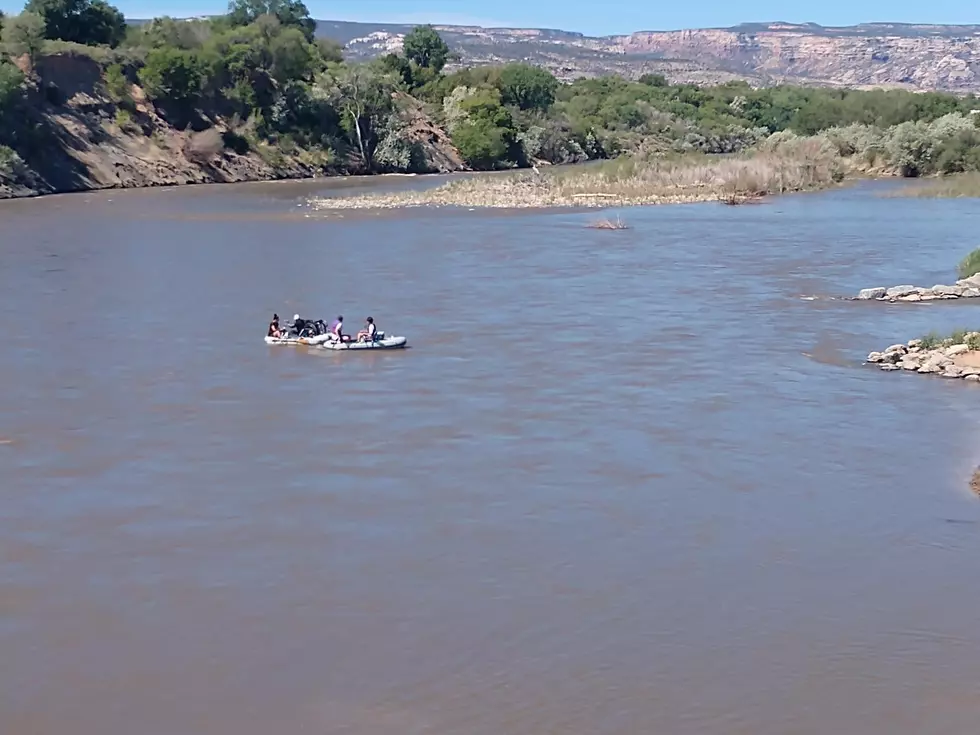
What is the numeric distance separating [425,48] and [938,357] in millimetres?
76335

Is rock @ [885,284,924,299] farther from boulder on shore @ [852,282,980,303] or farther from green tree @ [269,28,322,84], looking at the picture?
green tree @ [269,28,322,84]

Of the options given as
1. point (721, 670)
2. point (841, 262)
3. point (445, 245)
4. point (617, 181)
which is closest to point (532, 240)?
point (445, 245)

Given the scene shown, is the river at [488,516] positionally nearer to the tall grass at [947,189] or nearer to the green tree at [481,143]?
the tall grass at [947,189]

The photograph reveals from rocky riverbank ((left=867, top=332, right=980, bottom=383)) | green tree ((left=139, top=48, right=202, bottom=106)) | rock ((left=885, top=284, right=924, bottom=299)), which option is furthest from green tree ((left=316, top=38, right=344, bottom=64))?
rocky riverbank ((left=867, top=332, right=980, bottom=383))

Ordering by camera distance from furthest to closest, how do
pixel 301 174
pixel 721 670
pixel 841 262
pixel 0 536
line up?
pixel 301 174 < pixel 841 262 < pixel 0 536 < pixel 721 670

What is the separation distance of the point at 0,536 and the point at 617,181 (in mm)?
41341

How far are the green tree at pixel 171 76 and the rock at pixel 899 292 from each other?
46.1 m

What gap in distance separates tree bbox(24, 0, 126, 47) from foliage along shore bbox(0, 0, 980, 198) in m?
0.11

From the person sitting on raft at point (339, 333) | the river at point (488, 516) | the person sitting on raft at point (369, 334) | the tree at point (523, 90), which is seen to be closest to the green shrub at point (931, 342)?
the river at point (488, 516)

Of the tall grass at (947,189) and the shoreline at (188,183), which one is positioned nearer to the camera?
the tall grass at (947,189)

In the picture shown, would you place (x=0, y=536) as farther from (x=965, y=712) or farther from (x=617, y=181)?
(x=617, y=181)

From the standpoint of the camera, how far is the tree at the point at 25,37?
61.9 meters

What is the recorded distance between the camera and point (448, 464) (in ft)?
56.3

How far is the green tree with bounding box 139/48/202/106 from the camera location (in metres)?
66.6
